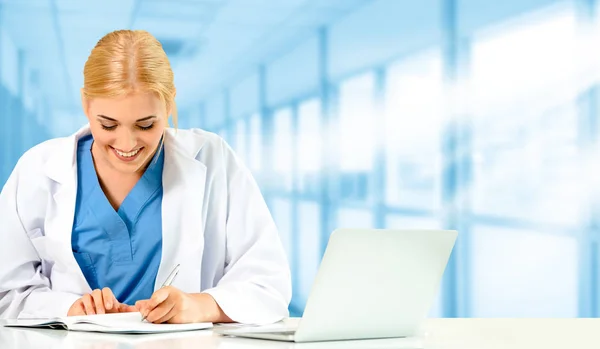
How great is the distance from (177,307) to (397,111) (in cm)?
433

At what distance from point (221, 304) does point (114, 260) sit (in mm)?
411

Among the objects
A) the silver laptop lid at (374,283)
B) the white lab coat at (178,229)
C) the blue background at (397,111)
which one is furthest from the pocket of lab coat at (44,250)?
the blue background at (397,111)

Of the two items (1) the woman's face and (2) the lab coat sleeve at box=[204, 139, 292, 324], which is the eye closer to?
(1) the woman's face

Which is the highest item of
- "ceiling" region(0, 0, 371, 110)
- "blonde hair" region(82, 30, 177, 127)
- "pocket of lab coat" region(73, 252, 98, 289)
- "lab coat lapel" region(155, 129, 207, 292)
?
"ceiling" region(0, 0, 371, 110)

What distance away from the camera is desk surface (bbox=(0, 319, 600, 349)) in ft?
3.98

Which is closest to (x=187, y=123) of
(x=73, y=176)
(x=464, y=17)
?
(x=464, y=17)

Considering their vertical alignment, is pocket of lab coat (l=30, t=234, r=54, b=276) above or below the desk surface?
above

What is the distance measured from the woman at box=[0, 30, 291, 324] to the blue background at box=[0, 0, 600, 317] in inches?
146

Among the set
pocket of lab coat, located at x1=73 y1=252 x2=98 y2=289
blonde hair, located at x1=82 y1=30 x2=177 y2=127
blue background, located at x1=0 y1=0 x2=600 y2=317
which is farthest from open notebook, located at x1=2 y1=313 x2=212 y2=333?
blue background, located at x1=0 y1=0 x2=600 y2=317

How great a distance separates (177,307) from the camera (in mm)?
1419

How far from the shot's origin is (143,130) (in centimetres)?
168

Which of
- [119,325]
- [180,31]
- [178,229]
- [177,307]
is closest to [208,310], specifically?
[177,307]

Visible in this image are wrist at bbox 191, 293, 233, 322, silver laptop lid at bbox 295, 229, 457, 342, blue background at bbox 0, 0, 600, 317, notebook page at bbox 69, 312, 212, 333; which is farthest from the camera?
blue background at bbox 0, 0, 600, 317

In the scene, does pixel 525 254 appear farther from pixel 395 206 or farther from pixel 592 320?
pixel 592 320
